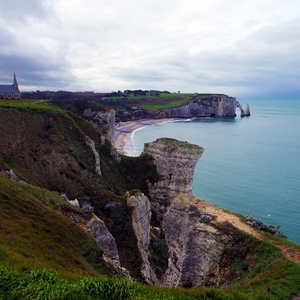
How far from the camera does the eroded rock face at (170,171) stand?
56.7 m

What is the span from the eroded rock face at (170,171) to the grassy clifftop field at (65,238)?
8.74m

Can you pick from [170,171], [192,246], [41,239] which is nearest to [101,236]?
[192,246]

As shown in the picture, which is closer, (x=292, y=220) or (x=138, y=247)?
(x=138, y=247)

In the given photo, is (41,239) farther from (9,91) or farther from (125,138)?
(125,138)

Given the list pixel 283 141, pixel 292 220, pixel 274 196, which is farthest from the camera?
pixel 283 141

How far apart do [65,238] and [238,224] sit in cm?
1617

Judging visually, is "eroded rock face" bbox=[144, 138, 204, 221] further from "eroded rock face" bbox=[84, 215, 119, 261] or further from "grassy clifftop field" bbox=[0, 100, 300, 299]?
"eroded rock face" bbox=[84, 215, 119, 261]

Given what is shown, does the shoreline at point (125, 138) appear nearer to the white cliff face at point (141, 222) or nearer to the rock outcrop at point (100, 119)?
the rock outcrop at point (100, 119)

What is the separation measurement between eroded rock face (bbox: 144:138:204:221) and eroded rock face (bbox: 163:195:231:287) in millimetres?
22899

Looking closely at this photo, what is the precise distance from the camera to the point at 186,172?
57.0m

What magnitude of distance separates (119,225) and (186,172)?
2260 centimetres

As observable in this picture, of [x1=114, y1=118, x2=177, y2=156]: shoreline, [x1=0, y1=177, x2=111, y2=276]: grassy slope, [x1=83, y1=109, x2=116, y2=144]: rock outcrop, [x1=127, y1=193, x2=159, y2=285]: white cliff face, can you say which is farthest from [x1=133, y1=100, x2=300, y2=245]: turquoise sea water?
[x1=0, y1=177, x2=111, y2=276]: grassy slope

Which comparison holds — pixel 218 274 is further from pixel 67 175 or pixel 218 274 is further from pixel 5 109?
pixel 5 109

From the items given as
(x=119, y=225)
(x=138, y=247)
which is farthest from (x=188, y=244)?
(x=119, y=225)
